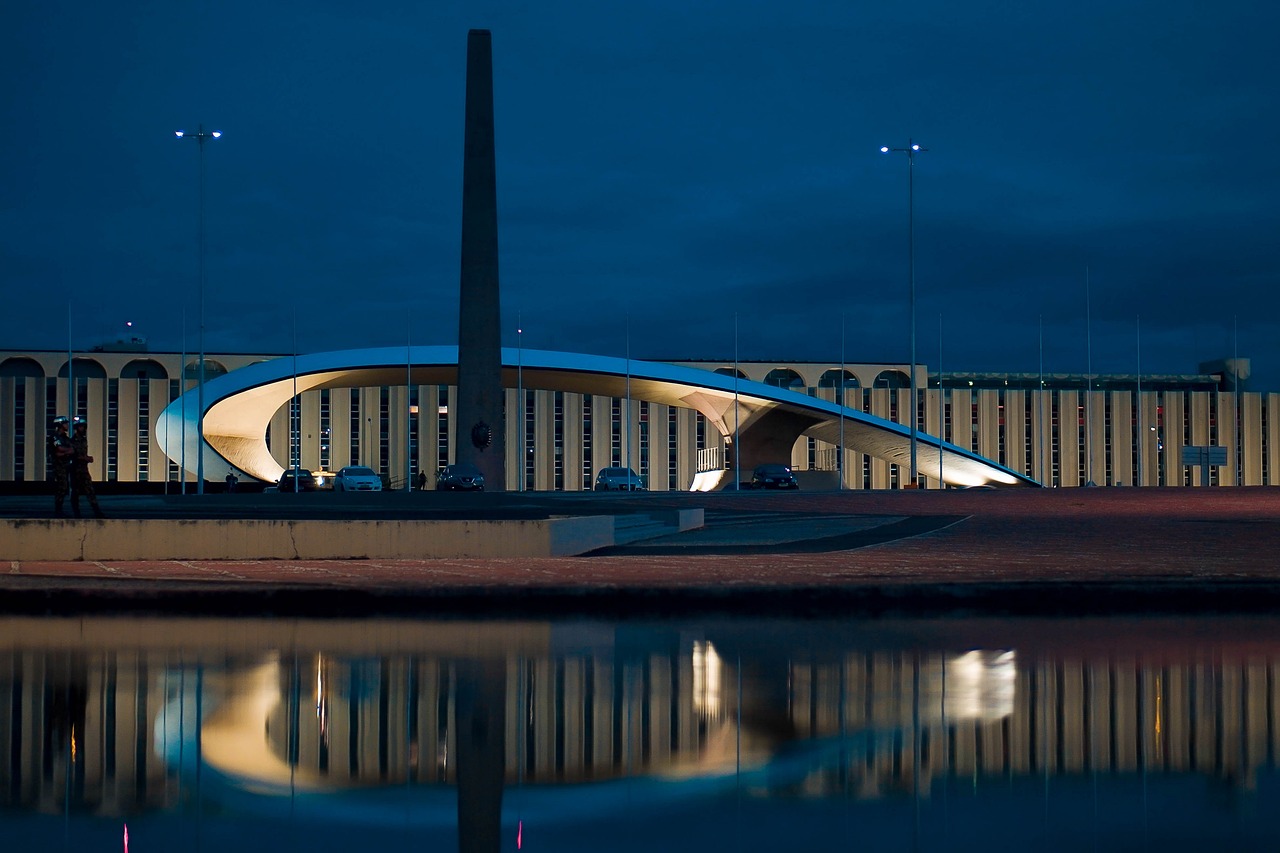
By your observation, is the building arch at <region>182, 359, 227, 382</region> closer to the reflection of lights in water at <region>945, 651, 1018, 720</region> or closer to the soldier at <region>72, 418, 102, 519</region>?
the soldier at <region>72, 418, 102, 519</region>

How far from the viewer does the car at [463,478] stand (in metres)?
41.8

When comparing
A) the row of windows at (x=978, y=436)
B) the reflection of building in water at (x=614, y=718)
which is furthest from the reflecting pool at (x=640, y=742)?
the row of windows at (x=978, y=436)

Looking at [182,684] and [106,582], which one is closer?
[182,684]

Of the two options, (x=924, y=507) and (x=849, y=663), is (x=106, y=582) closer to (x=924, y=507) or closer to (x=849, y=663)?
(x=849, y=663)

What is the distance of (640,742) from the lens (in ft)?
23.4

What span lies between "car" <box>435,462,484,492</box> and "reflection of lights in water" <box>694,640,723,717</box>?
30.9m

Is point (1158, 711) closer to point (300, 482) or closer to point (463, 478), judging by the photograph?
point (463, 478)

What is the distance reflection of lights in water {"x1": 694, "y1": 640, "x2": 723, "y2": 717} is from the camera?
27.0 ft

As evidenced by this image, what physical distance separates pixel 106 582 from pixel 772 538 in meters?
11.9

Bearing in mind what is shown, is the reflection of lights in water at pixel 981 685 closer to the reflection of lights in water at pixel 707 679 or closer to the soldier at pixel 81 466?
the reflection of lights in water at pixel 707 679

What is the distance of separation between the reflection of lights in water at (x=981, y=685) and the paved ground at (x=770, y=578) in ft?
Result: 11.8

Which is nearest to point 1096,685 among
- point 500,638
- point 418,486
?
point 500,638

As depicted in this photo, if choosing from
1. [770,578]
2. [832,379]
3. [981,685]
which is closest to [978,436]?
[832,379]

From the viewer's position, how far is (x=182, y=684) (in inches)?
359
